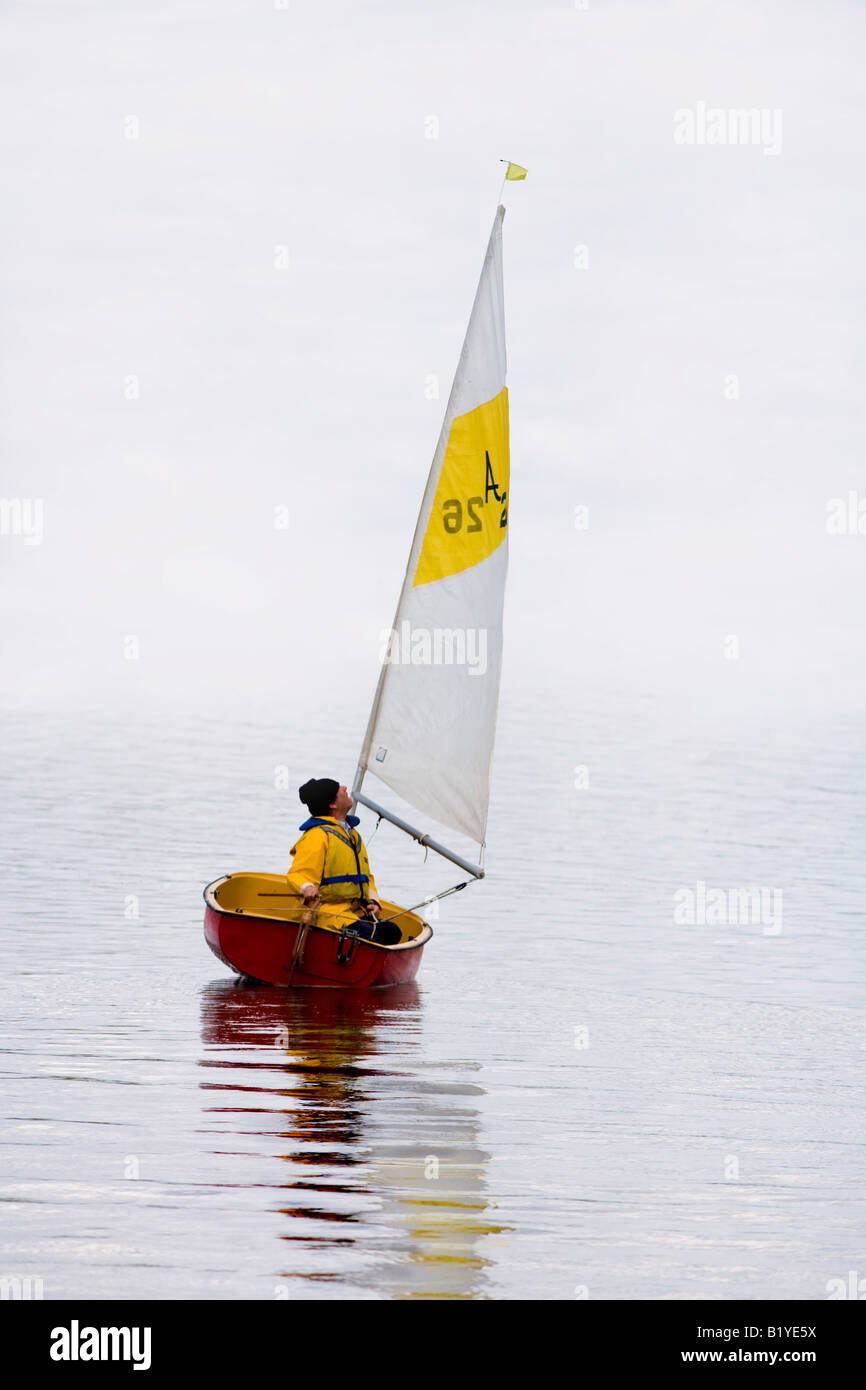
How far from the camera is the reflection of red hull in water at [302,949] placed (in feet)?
56.1

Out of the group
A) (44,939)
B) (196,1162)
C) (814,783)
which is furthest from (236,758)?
(196,1162)

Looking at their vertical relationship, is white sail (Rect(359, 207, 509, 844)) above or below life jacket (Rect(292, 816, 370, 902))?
above

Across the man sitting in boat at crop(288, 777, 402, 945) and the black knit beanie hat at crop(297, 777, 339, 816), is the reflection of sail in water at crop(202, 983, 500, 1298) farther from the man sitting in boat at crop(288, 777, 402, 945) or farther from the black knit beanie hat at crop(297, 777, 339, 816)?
the black knit beanie hat at crop(297, 777, 339, 816)

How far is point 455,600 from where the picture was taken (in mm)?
19625

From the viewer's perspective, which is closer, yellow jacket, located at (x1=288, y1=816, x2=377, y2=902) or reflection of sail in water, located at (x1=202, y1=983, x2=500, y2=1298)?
reflection of sail in water, located at (x1=202, y1=983, x2=500, y2=1298)

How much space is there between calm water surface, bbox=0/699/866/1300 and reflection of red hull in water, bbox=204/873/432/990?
0.27 meters

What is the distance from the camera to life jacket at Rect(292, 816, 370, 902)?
1692cm

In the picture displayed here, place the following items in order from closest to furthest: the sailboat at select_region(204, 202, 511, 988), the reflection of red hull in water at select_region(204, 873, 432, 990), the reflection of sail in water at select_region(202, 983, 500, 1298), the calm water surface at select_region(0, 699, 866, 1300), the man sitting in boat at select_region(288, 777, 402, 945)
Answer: the reflection of sail in water at select_region(202, 983, 500, 1298), the calm water surface at select_region(0, 699, 866, 1300), the man sitting in boat at select_region(288, 777, 402, 945), the reflection of red hull in water at select_region(204, 873, 432, 990), the sailboat at select_region(204, 202, 511, 988)

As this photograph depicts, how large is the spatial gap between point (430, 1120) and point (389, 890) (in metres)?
21.9

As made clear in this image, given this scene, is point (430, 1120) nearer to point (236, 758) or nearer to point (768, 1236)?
point (768, 1236)

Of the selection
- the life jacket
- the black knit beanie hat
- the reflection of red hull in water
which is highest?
the black knit beanie hat

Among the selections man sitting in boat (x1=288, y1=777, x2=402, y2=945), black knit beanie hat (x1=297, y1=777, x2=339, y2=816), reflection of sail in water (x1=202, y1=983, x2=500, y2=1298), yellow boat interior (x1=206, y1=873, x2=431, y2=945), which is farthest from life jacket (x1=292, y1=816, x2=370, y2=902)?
reflection of sail in water (x1=202, y1=983, x2=500, y2=1298)

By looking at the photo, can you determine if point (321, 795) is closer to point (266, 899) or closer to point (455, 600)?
point (266, 899)
